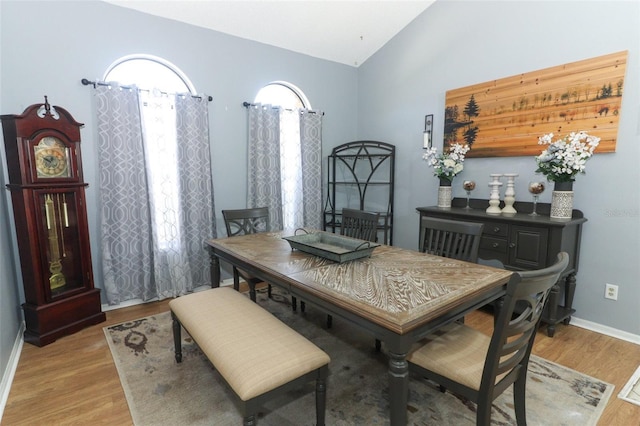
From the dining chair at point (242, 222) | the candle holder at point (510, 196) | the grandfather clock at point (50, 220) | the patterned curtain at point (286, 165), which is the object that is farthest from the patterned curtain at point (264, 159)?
the candle holder at point (510, 196)

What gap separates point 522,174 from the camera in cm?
297

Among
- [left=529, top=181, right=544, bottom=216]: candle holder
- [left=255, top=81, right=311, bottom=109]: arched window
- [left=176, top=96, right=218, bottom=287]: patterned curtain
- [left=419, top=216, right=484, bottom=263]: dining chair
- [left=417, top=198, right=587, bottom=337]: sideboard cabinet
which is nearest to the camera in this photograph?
[left=419, top=216, right=484, bottom=263]: dining chair

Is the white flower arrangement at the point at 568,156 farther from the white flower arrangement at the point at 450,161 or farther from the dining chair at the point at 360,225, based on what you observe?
the dining chair at the point at 360,225

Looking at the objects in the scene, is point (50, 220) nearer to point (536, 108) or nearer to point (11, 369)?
point (11, 369)

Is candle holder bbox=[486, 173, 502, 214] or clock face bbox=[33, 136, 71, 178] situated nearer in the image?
clock face bbox=[33, 136, 71, 178]

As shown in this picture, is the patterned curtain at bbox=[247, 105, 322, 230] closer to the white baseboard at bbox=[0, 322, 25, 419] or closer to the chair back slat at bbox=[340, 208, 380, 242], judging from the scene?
the chair back slat at bbox=[340, 208, 380, 242]

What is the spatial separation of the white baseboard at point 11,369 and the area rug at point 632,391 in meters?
3.42

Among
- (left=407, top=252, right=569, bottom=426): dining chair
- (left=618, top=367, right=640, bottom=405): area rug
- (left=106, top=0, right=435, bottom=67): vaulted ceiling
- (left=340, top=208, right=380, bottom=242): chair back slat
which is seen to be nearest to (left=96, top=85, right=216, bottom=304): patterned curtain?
(left=106, top=0, right=435, bottom=67): vaulted ceiling

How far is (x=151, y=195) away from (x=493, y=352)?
293 cm

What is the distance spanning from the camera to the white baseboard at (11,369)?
1851 millimetres

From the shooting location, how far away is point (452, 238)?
224cm

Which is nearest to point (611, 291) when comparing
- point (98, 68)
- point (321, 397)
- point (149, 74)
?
point (321, 397)

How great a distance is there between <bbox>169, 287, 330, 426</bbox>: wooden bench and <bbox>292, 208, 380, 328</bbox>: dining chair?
1.13 meters

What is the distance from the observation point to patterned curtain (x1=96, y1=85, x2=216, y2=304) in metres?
2.86
